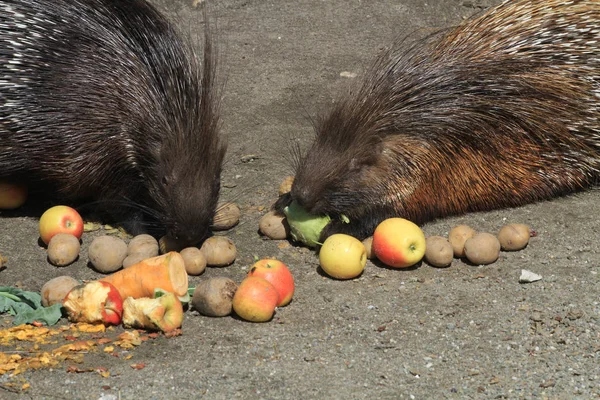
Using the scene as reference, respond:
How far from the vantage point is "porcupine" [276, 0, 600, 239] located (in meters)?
4.17

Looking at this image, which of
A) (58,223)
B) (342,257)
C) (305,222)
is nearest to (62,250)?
(58,223)

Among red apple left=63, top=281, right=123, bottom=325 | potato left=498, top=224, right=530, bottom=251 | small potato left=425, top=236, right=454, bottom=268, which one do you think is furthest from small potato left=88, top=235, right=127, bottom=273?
potato left=498, top=224, right=530, bottom=251

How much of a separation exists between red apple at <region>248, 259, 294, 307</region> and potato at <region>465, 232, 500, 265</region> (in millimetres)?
860

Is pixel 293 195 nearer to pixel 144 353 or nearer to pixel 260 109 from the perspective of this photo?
pixel 144 353

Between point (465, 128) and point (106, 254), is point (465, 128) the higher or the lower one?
the higher one

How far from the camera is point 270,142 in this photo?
5.16 m

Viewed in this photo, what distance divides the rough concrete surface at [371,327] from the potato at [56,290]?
0.63 ft

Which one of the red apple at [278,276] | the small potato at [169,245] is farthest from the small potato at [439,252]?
the small potato at [169,245]

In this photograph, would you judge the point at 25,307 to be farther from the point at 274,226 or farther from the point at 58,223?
the point at 274,226

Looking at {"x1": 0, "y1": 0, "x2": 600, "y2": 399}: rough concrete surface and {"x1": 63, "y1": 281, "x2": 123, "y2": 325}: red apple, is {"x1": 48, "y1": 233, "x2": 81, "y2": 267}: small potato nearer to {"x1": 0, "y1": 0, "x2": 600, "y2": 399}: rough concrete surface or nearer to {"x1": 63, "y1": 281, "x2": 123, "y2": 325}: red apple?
{"x1": 0, "y1": 0, "x2": 600, "y2": 399}: rough concrete surface

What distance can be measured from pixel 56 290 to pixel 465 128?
2123 millimetres

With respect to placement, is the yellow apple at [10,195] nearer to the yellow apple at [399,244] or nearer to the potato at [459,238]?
the yellow apple at [399,244]

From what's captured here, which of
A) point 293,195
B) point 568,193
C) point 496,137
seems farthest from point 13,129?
point 568,193

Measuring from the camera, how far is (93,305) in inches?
131
